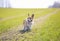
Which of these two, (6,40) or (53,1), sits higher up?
(53,1)

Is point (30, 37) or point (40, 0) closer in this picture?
point (30, 37)

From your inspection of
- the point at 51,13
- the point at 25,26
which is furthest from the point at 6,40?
the point at 51,13

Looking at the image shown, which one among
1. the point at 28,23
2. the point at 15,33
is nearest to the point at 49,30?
the point at 28,23

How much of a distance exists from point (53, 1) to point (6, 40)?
117 cm

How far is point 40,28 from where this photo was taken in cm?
227

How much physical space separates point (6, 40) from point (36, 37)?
57cm

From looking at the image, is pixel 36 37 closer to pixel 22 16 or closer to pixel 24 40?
pixel 24 40

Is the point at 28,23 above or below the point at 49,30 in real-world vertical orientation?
above

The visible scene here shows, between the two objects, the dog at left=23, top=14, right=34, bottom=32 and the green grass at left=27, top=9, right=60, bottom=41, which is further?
the dog at left=23, top=14, right=34, bottom=32

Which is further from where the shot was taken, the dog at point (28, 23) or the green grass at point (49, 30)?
the dog at point (28, 23)

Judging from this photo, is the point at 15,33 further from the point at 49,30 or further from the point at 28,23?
the point at 49,30

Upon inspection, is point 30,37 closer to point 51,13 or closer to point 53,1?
point 51,13

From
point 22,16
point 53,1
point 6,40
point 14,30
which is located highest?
point 53,1

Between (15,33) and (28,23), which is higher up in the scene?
(28,23)
